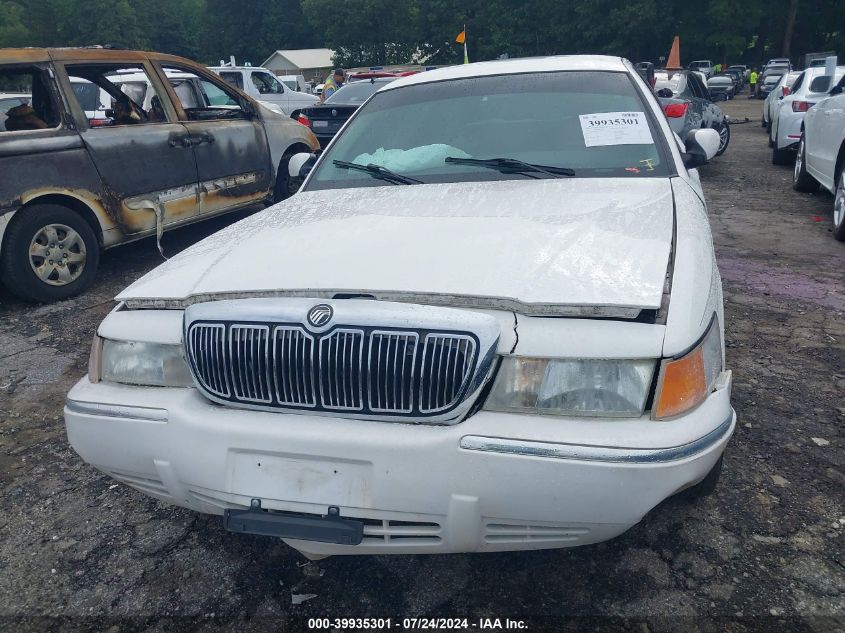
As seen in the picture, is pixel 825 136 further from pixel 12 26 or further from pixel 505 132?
pixel 12 26

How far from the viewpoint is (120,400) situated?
2041mm

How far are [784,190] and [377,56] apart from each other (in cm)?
5708

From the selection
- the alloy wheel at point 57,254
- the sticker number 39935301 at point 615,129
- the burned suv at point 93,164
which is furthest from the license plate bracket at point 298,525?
the alloy wheel at point 57,254

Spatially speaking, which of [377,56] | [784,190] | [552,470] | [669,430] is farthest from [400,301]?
[377,56]

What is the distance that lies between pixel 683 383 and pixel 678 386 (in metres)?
0.02

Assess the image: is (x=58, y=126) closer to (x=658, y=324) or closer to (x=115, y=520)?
(x=115, y=520)

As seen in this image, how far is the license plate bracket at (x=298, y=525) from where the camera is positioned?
1.81m

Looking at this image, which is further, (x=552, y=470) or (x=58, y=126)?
(x=58, y=126)

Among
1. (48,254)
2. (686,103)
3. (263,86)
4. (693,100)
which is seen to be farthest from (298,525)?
(263,86)

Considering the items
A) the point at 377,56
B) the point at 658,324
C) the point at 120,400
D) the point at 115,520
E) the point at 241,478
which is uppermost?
the point at 658,324

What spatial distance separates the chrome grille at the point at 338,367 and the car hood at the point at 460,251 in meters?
0.15

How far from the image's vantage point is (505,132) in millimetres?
3135

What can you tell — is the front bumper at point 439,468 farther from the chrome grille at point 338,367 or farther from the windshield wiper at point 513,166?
the windshield wiper at point 513,166

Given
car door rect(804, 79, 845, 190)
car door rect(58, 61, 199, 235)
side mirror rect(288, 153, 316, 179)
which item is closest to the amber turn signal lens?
side mirror rect(288, 153, 316, 179)
